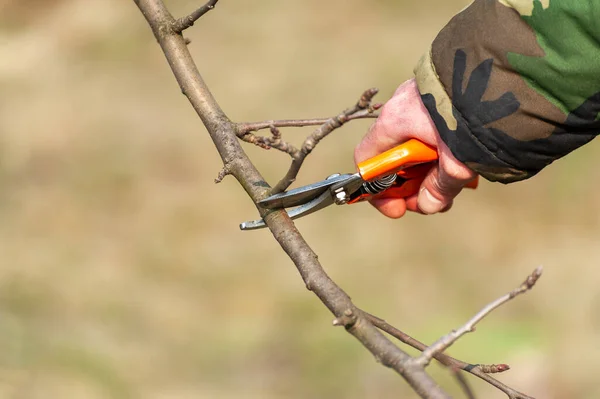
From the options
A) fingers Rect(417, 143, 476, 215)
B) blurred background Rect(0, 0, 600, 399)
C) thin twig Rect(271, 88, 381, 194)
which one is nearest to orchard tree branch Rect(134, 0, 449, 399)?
thin twig Rect(271, 88, 381, 194)

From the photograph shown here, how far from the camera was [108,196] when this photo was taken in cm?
451

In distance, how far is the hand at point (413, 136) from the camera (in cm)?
141

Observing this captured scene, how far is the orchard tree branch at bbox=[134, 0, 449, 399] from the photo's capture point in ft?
3.30

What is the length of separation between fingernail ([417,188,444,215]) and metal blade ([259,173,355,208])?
219 millimetres

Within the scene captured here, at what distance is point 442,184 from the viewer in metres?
1.50

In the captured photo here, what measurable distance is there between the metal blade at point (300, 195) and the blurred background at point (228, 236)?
2.36 m

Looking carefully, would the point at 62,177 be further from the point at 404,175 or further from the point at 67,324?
the point at 404,175

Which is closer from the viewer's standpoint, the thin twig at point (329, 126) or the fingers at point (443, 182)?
the thin twig at point (329, 126)

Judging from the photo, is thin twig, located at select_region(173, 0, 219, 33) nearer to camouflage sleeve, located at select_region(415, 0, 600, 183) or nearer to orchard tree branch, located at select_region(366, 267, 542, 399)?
camouflage sleeve, located at select_region(415, 0, 600, 183)

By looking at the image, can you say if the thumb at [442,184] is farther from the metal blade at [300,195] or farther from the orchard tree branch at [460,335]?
the orchard tree branch at [460,335]

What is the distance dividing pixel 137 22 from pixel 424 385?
498 cm

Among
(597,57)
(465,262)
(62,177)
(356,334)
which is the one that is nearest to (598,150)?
(465,262)

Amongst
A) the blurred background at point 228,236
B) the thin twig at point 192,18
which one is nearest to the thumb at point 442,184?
the thin twig at point 192,18

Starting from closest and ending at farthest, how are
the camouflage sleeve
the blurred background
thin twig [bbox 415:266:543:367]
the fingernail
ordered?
thin twig [bbox 415:266:543:367] → the camouflage sleeve → the fingernail → the blurred background
